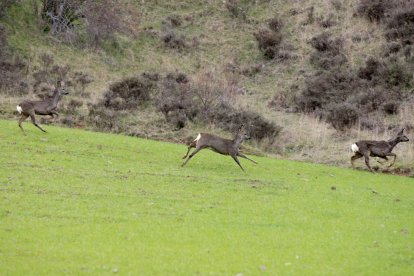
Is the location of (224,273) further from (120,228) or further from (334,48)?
(334,48)

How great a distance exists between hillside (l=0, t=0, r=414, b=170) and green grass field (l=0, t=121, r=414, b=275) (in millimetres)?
6433

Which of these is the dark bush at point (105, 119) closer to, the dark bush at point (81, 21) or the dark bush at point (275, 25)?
the dark bush at point (81, 21)

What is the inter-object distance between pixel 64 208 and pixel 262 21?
140 ft

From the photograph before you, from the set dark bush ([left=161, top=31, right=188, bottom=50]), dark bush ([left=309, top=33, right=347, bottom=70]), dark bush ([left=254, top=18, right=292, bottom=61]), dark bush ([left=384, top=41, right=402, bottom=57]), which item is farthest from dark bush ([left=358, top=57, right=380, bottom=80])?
dark bush ([left=161, top=31, right=188, bottom=50])

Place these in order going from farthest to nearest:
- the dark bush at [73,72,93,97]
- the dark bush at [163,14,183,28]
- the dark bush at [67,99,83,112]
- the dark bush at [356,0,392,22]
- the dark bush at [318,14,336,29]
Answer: the dark bush at [163,14,183,28]
the dark bush at [318,14,336,29]
the dark bush at [356,0,392,22]
the dark bush at [73,72,93,97]
the dark bush at [67,99,83,112]

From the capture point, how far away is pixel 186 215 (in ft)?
45.2

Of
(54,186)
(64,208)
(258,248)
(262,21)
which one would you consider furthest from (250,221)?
(262,21)

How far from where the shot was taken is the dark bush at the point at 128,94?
33625mm

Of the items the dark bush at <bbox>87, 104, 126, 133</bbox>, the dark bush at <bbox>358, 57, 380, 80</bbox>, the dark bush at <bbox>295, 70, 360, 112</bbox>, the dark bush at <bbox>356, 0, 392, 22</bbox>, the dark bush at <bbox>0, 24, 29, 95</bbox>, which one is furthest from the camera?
the dark bush at <bbox>356, 0, 392, 22</bbox>

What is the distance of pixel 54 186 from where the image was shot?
51.4ft

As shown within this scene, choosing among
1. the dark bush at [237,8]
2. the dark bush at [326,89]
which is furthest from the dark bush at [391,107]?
the dark bush at [237,8]

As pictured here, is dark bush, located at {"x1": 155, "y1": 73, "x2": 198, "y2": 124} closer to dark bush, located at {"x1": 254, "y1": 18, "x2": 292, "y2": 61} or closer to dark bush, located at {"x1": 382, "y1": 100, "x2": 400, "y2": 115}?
dark bush, located at {"x1": 382, "y1": 100, "x2": 400, "y2": 115}

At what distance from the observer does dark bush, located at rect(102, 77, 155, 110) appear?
33.6m

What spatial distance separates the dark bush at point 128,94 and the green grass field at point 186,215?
35.8 feet
